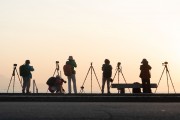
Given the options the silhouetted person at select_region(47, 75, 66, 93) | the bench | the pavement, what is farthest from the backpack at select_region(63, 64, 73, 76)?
the pavement

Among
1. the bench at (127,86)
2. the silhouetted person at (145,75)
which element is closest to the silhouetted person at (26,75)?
the bench at (127,86)

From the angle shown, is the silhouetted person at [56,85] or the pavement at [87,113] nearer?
the pavement at [87,113]

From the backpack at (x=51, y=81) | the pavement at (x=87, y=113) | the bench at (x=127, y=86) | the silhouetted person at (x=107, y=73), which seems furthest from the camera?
the backpack at (x=51, y=81)

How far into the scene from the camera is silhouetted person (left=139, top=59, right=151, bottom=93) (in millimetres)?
23250

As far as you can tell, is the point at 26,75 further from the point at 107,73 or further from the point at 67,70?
the point at 107,73

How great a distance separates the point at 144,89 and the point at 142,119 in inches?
636

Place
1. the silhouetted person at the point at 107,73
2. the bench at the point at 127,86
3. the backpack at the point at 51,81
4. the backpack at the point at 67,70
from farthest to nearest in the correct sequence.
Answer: the backpack at the point at 51,81
the bench at the point at 127,86
the silhouetted person at the point at 107,73
the backpack at the point at 67,70

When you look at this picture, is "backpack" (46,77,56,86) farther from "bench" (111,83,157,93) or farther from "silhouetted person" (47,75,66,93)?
"bench" (111,83,157,93)

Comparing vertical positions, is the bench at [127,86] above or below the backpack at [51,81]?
below

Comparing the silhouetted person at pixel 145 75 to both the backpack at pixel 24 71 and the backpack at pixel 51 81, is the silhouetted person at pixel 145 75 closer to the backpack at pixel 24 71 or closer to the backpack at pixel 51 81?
the backpack at pixel 51 81

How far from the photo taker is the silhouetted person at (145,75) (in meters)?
23.2

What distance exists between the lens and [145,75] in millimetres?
23281

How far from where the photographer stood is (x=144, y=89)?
23359mm

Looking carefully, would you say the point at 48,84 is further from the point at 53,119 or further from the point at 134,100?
the point at 53,119
